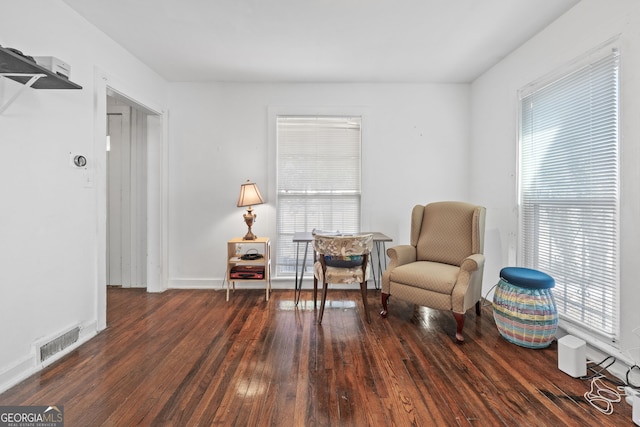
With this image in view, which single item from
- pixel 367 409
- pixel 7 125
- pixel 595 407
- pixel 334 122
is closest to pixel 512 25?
pixel 334 122

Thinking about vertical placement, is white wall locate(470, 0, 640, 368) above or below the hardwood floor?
above

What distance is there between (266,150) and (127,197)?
1.89 meters

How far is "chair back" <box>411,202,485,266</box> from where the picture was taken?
262cm

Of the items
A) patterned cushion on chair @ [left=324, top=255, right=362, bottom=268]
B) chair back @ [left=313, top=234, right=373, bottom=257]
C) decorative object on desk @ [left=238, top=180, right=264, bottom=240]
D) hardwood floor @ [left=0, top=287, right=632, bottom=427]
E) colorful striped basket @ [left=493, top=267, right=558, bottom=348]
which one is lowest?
hardwood floor @ [left=0, top=287, right=632, bottom=427]

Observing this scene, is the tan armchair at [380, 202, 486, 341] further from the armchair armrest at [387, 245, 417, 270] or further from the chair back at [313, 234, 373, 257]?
the chair back at [313, 234, 373, 257]

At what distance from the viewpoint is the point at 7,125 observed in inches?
65.1

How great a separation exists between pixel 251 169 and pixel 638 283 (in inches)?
138

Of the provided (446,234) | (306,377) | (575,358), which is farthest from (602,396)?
(306,377)

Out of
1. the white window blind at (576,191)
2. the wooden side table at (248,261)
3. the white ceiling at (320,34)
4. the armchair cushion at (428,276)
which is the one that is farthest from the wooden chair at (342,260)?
the white ceiling at (320,34)

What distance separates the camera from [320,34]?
244 centimetres

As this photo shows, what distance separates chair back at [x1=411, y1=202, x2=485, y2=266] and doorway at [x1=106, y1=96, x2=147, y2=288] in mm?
3377

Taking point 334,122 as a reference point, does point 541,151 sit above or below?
below

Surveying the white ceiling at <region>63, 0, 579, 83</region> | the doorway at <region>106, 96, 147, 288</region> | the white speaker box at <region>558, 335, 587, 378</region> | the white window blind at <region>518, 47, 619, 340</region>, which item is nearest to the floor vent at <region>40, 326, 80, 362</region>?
the doorway at <region>106, 96, 147, 288</region>

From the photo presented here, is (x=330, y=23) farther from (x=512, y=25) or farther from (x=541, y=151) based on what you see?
(x=541, y=151)
